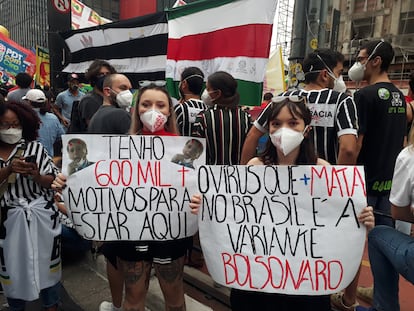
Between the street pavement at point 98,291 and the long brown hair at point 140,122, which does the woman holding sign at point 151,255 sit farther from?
the street pavement at point 98,291

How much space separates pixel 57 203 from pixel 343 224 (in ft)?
5.79

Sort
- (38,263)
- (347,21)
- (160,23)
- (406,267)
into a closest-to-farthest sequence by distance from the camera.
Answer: (406,267) < (38,263) < (160,23) < (347,21)

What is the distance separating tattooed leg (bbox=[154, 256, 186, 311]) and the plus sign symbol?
4.39 metres

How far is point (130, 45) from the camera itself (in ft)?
16.6

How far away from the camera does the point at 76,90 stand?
6.39 metres

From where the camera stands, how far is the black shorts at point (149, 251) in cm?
215

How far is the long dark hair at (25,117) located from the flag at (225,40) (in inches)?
71.7

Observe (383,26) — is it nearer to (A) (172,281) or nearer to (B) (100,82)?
(B) (100,82)

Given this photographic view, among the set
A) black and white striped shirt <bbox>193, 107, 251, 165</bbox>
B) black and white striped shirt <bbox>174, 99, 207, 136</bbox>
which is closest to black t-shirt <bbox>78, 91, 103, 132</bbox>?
black and white striped shirt <bbox>174, 99, 207, 136</bbox>

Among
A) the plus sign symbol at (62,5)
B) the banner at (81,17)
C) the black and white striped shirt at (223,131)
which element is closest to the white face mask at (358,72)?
the black and white striped shirt at (223,131)

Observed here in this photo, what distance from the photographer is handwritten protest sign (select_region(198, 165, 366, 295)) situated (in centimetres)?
181

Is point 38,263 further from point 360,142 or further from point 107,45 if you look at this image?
point 107,45

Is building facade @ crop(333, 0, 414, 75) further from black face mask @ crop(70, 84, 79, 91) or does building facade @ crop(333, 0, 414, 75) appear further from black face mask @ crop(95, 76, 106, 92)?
black face mask @ crop(95, 76, 106, 92)

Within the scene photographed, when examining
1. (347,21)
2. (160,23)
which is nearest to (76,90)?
(160,23)
